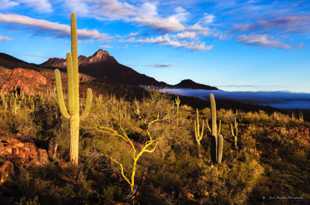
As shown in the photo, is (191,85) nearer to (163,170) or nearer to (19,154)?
(163,170)

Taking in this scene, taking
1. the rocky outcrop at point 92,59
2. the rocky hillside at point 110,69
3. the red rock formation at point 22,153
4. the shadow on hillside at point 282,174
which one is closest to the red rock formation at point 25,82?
the shadow on hillside at point 282,174

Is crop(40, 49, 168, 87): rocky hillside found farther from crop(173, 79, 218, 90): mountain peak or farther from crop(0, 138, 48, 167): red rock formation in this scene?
crop(0, 138, 48, 167): red rock formation

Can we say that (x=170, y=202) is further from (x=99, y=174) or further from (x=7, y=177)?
(x=7, y=177)

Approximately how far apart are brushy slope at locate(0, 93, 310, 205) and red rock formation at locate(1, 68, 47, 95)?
100 feet

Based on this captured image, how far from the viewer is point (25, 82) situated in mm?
53594

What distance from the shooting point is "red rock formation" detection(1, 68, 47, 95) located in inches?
2014

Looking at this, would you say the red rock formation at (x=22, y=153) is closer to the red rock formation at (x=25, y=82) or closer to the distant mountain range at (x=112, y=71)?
the red rock formation at (x=25, y=82)

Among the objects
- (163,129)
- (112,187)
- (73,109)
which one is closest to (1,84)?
(163,129)

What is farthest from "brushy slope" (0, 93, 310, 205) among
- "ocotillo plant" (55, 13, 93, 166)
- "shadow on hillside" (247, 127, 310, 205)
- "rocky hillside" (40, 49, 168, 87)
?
"rocky hillside" (40, 49, 168, 87)

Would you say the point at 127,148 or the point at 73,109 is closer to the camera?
the point at 73,109

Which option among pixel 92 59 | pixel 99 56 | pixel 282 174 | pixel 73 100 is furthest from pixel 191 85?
pixel 73 100

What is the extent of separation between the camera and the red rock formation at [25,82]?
168 ft

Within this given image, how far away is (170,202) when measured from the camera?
10.9m

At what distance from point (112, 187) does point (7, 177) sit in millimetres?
3238
